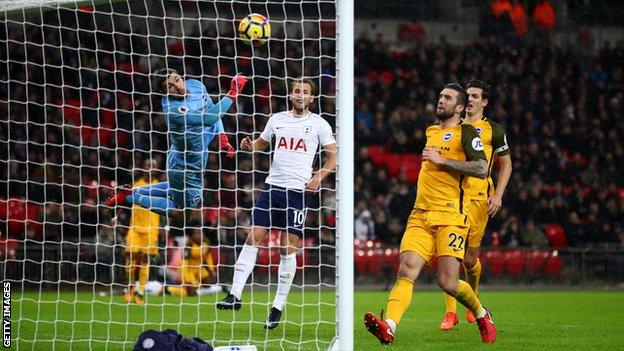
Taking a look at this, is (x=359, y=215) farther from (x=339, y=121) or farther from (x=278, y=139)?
(x=339, y=121)

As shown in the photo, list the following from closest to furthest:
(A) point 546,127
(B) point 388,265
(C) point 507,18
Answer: (B) point 388,265 → (A) point 546,127 → (C) point 507,18

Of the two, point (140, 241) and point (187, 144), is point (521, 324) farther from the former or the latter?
point (140, 241)

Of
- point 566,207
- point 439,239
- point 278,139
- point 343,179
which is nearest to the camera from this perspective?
point 343,179

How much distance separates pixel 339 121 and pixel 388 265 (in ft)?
39.8

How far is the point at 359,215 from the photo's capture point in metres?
19.5

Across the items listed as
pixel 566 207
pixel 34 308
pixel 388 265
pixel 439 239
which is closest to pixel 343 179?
pixel 439 239

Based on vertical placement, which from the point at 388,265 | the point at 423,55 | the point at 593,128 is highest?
the point at 423,55

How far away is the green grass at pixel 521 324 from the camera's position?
7797 millimetres

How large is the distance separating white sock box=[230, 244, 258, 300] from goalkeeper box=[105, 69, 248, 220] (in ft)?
2.51

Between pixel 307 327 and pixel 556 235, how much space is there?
1215 cm

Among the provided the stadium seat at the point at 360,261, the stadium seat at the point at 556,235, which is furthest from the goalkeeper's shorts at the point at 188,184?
the stadium seat at the point at 556,235

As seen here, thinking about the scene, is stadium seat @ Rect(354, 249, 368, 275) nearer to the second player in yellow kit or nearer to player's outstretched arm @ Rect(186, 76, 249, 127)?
player's outstretched arm @ Rect(186, 76, 249, 127)

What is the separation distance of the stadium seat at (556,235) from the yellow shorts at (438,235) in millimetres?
13103

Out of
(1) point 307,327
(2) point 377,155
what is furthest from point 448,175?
(2) point 377,155
